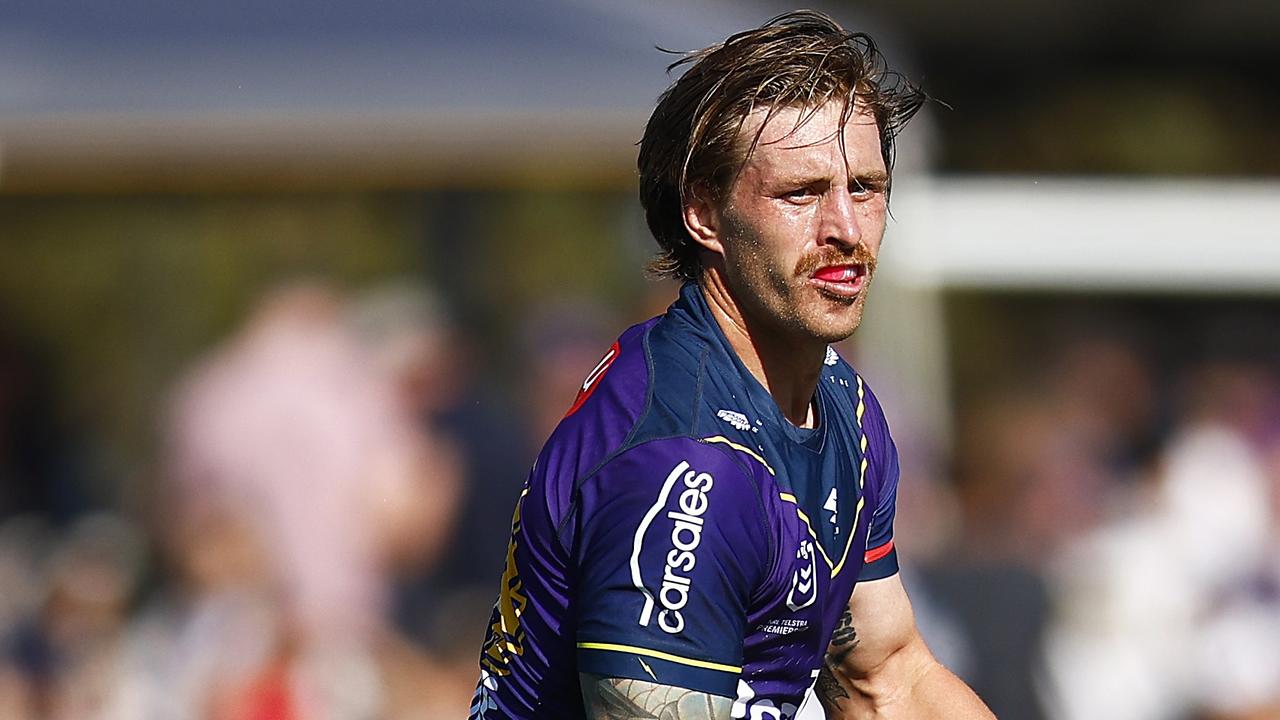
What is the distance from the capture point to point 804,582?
120 inches

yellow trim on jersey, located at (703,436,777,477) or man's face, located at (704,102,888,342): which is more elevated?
man's face, located at (704,102,888,342)

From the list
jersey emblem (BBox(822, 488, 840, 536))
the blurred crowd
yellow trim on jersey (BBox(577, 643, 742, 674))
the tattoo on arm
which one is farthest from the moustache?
the blurred crowd

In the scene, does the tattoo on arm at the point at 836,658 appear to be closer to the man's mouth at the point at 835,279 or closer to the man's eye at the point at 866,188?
the man's mouth at the point at 835,279

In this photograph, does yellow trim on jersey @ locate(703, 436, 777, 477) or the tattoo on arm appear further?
the tattoo on arm

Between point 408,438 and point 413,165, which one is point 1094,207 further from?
point 408,438

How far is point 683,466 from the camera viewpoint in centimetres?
288

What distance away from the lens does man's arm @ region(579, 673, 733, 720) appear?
284 centimetres

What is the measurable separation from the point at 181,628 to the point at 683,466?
5.41m

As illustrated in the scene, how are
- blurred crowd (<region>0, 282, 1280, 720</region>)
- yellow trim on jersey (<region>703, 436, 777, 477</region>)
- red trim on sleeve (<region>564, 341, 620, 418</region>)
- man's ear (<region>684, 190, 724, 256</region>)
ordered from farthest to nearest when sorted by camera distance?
1. blurred crowd (<region>0, 282, 1280, 720</region>)
2. man's ear (<region>684, 190, 724, 256</region>)
3. red trim on sleeve (<region>564, 341, 620, 418</region>)
4. yellow trim on jersey (<region>703, 436, 777, 477</region>)

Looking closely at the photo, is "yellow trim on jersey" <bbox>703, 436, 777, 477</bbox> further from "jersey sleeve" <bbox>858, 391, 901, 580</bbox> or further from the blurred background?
the blurred background

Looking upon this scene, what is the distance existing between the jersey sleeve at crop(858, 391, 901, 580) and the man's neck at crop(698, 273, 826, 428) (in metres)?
0.34

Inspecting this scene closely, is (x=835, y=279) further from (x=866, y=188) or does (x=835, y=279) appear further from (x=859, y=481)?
(x=859, y=481)

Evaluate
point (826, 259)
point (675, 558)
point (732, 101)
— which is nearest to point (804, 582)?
point (675, 558)

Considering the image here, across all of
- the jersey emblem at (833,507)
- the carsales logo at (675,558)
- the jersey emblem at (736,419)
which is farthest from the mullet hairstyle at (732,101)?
the carsales logo at (675,558)
